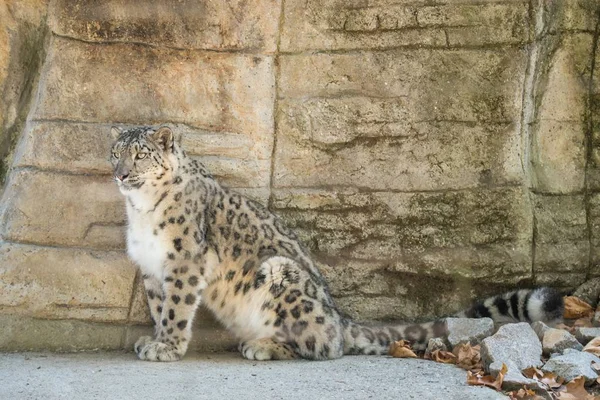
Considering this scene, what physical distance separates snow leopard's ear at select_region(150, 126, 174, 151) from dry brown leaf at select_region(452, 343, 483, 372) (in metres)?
1.86

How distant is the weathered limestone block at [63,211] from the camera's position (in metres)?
4.99

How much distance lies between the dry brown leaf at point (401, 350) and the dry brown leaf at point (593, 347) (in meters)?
0.87

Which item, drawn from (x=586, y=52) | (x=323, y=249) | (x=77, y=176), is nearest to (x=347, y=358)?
(x=323, y=249)

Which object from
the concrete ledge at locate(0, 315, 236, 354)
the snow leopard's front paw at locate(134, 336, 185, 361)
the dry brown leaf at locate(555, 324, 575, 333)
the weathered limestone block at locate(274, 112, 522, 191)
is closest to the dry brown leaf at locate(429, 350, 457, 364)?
the dry brown leaf at locate(555, 324, 575, 333)

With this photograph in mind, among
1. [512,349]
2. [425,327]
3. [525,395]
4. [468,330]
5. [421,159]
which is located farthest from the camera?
[421,159]

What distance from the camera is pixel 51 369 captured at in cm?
446

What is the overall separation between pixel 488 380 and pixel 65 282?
2.33 meters

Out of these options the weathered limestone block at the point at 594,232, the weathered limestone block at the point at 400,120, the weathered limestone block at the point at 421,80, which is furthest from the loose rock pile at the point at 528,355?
the weathered limestone block at the point at 421,80

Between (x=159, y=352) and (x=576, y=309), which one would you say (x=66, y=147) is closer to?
(x=159, y=352)

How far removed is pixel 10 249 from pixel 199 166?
1123 millimetres

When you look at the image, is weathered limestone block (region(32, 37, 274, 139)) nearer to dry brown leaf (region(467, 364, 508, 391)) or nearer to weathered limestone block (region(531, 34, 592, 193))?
weathered limestone block (region(531, 34, 592, 193))

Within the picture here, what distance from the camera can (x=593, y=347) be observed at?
14.8 ft

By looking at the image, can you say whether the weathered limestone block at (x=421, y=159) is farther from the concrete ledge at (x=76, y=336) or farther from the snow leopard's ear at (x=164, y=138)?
the concrete ledge at (x=76, y=336)

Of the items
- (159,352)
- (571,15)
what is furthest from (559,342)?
(159,352)
